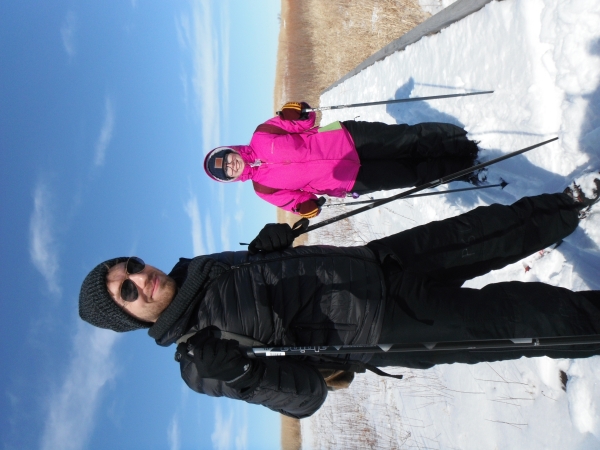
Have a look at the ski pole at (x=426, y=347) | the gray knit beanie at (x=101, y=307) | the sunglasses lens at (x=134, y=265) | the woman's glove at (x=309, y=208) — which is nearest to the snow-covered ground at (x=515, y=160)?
the ski pole at (x=426, y=347)

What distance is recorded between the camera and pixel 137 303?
8.62ft

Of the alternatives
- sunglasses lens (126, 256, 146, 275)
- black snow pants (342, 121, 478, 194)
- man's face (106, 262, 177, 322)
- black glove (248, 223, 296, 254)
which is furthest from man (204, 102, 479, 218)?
man's face (106, 262, 177, 322)

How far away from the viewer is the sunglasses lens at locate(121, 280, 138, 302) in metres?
2.63

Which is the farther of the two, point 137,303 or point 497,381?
point 497,381

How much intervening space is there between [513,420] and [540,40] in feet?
12.1

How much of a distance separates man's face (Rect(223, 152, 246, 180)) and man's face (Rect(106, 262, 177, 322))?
1602mm

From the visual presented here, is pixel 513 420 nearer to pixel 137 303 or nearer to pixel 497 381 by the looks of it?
pixel 497 381

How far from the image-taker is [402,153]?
4617 mm

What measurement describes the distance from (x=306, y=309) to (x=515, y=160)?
302 centimetres

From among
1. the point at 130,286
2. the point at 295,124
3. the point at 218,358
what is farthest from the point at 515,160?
the point at 130,286

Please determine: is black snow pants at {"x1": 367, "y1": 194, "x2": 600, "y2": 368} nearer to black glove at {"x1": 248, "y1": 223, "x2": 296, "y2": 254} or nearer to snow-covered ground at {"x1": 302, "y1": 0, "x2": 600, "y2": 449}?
black glove at {"x1": 248, "y1": 223, "x2": 296, "y2": 254}

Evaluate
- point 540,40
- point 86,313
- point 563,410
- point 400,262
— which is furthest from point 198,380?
point 540,40

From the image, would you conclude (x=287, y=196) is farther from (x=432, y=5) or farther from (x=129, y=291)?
(x=432, y=5)

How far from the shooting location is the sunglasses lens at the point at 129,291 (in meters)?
2.63
